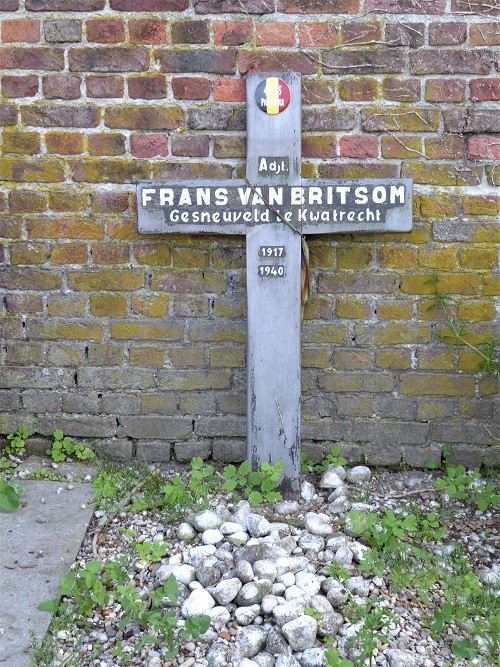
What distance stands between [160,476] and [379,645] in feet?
4.23

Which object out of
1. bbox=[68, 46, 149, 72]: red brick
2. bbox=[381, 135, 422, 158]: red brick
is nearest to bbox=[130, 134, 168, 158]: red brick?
bbox=[68, 46, 149, 72]: red brick

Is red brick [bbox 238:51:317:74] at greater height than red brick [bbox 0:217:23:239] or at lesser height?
greater

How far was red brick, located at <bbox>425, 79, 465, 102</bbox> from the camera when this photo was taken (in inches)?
115

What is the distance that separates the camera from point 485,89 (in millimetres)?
2926

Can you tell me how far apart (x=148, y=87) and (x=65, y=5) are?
0.42 metres

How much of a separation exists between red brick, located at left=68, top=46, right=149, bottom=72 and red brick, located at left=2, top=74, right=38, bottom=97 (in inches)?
6.2

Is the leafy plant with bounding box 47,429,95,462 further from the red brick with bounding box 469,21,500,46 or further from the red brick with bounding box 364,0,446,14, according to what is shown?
the red brick with bounding box 469,21,500,46

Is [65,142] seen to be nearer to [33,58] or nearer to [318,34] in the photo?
[33,58]

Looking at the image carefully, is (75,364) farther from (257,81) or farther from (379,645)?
(379,645)

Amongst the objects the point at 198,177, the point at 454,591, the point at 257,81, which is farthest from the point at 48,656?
the point at 257,81

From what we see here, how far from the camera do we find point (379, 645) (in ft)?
7.30

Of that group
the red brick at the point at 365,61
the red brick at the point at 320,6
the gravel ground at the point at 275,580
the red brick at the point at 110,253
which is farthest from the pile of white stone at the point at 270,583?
the red brick at the point at 320,6

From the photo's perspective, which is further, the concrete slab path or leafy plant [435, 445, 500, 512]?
leafy plant [435, 445, 500, 512]

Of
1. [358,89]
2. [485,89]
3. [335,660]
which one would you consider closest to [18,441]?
[335,660]
